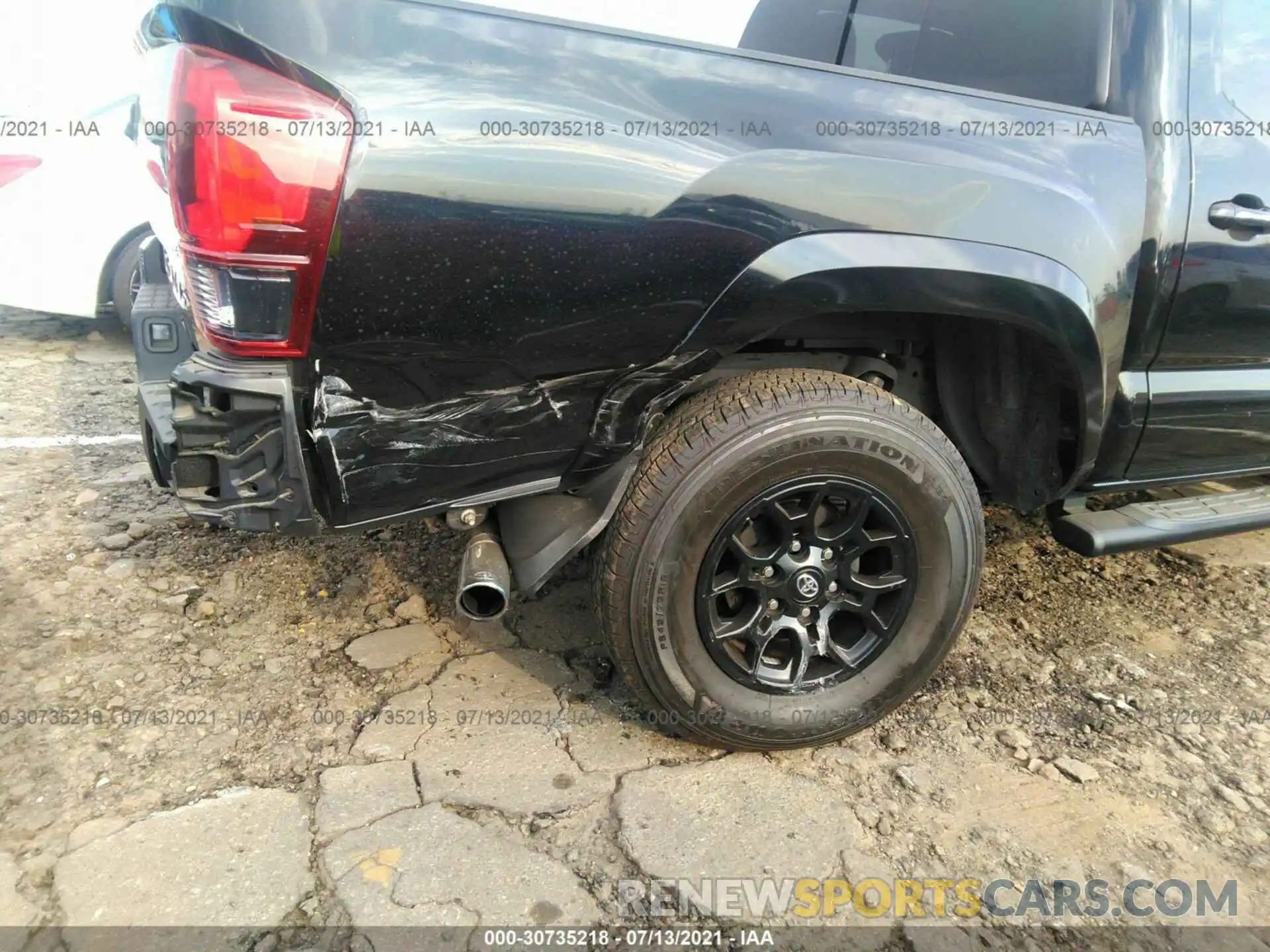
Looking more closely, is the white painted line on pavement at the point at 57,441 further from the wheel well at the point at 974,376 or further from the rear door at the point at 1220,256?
the rear door at the point at 1220,256

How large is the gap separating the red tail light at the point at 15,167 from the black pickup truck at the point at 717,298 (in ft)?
9.98

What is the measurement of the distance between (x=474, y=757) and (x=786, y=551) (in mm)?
962

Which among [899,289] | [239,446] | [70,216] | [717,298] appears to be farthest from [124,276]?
[899,289]

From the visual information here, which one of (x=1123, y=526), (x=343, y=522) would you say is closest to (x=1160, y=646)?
(x=1123, y=526)

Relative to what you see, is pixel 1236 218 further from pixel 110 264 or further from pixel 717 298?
pixel 110 264

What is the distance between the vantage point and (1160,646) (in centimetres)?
276

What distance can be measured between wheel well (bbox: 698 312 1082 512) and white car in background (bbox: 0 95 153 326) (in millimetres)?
4023

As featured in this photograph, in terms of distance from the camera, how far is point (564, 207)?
1.65 meters

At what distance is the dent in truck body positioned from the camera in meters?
1.55

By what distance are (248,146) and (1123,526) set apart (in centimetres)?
241

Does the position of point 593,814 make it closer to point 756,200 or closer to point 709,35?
point 756,200
